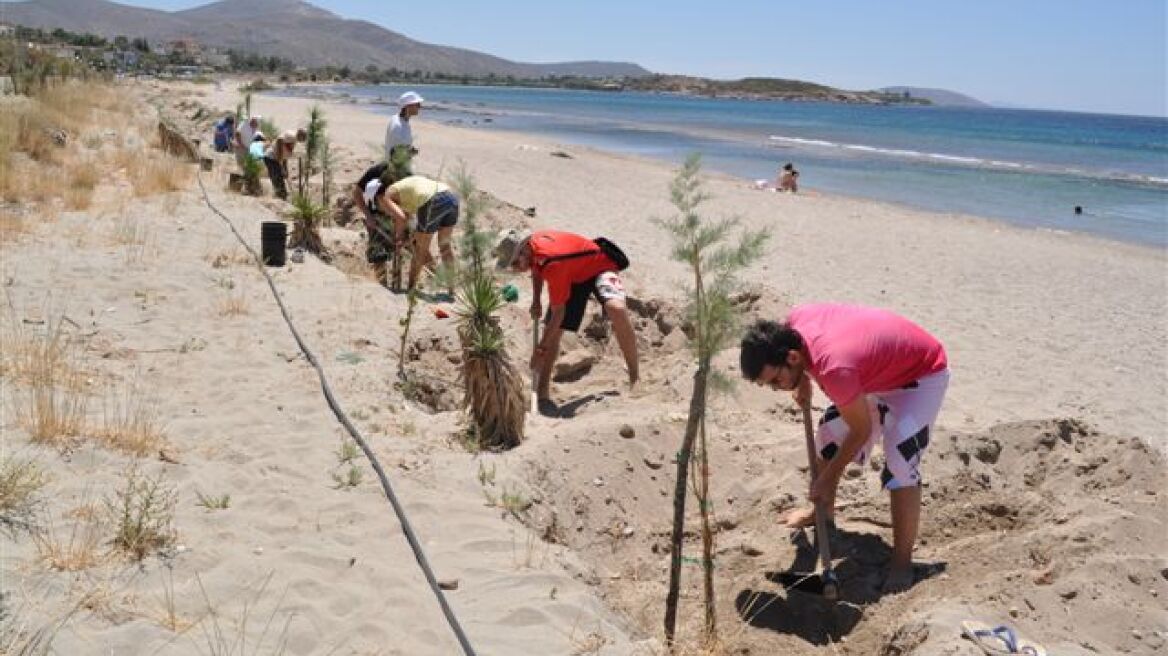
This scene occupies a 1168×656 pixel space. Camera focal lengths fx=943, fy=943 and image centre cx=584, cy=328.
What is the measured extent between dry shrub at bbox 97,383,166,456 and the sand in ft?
0.23

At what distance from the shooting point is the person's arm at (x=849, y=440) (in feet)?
12.3

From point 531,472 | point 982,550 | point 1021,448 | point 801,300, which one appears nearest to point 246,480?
point 531,472

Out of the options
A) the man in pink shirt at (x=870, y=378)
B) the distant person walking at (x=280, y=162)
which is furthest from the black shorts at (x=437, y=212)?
the distant person walking at (x=280, y=162)

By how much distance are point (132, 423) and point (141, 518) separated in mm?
1283

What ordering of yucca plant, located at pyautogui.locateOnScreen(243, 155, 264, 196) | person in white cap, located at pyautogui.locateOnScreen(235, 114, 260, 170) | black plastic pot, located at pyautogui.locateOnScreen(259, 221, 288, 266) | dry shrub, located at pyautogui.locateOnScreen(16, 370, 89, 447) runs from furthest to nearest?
person in white cap, located at pyautogui.locateOnScreen(235, 114, 260, 170) → yucca plant, located at pyautogui.locateOnScreen(243, 155, 264, 196) → black plastic pot, located at pyautogui.locateOnScreen(259, 221, 288, 266) → dry shrub, located at pyautogui.locateOnScreen(16, 370, 89, 447)

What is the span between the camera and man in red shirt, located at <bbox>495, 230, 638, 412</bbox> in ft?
19.9

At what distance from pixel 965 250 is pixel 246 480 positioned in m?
12.2

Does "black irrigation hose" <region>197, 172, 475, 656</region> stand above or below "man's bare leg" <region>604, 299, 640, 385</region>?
below

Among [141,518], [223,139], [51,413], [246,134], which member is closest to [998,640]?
[141,518]

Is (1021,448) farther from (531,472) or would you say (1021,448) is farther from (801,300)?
(801,300)

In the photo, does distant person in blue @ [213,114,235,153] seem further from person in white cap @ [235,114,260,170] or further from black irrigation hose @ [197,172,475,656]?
black irrigation hose @ [197,172,475,656]

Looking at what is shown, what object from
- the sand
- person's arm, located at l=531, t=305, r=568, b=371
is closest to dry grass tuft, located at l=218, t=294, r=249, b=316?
the sand

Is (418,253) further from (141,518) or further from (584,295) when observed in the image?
(141,518)

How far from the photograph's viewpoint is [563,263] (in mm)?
6105
